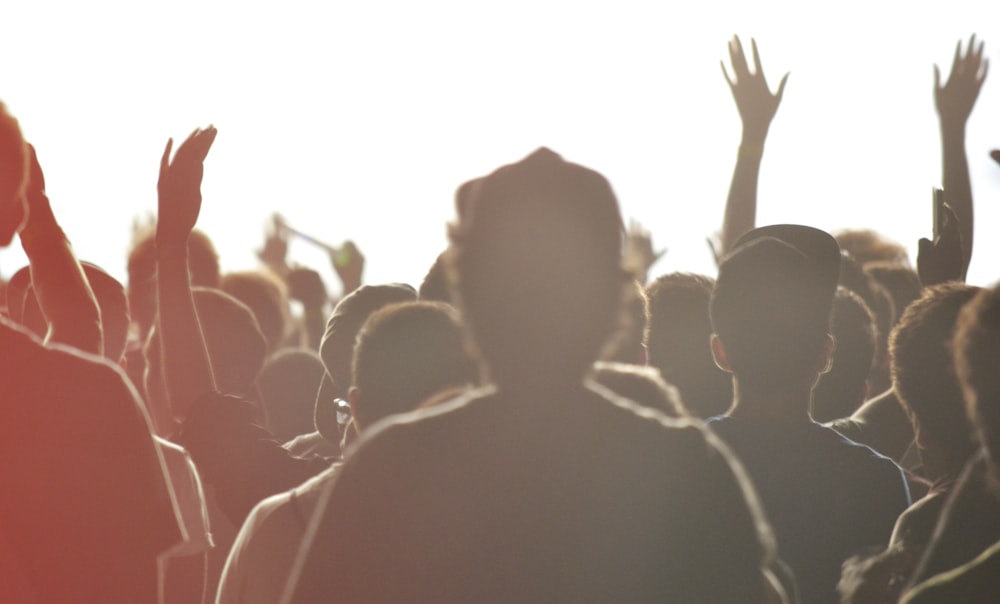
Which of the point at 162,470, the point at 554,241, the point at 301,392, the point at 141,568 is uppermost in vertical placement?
the point at 554,241

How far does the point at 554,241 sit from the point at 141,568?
112cm

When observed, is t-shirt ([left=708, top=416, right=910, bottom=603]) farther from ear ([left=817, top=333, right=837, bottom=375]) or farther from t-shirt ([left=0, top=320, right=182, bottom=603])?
t-shirt ([left=0, top=320, right=182, bottom=603])

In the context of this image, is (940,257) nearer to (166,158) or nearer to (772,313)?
(772,313)

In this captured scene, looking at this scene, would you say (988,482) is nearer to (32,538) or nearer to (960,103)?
(32,538)

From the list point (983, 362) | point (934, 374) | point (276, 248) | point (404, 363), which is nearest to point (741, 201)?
point (934, 374)

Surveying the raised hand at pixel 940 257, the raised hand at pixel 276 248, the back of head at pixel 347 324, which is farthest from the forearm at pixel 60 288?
the raised hand at pixel 276 248

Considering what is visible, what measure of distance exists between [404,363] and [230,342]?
223cm

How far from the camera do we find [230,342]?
5.18m

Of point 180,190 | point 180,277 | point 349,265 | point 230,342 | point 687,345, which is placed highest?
point 180,190

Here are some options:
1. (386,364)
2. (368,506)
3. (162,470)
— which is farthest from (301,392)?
(368,506)

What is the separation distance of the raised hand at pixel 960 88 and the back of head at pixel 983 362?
479 centimetres

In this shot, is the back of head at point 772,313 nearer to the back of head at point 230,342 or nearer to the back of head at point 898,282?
the back of head at point 230,342

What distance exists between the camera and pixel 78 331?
11.1 ft

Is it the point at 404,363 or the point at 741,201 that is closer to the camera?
the point at 404,363
